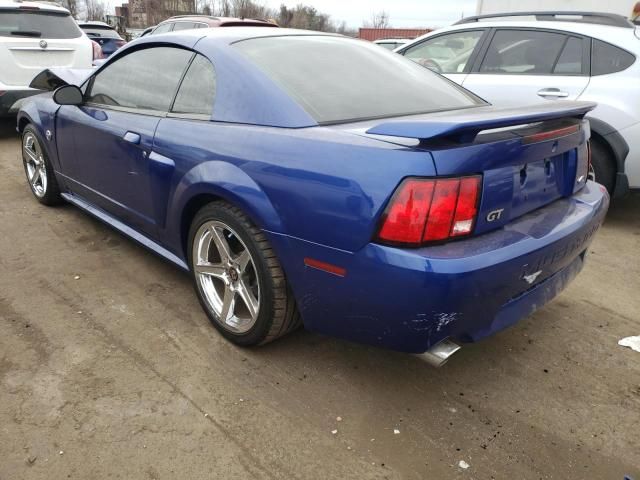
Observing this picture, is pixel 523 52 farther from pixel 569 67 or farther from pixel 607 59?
pixel 607 59

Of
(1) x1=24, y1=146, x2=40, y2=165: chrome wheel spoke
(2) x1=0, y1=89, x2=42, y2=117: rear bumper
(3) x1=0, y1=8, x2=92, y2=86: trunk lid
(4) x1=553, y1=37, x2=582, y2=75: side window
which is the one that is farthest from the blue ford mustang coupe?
(3) x1=0, y1=8, x2=92, y2=86: trunk lid

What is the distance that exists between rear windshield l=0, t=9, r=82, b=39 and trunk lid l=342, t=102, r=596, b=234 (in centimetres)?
625

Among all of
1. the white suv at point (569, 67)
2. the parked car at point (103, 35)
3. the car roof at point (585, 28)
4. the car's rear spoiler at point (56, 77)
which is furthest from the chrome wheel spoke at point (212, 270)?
the parked car at point (103, 35)

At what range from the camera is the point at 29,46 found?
21.3 feet

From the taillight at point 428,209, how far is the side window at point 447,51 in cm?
354

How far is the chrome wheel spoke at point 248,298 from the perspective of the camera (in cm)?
241

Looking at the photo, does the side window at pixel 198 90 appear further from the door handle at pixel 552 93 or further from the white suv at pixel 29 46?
the white suv at pixel 29 46

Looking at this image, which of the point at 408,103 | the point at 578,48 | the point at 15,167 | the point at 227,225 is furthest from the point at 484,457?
the point at 15,167

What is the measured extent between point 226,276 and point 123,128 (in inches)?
44.8

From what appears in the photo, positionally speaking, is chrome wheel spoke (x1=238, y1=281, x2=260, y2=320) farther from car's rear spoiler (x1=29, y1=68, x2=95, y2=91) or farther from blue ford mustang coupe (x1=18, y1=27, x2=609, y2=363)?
car's rear spoiler (x1=29, y1=68, x2=95, y2=91)

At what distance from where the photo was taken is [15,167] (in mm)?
5699

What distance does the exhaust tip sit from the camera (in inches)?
76.9

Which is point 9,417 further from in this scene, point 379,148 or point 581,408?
point 581,408

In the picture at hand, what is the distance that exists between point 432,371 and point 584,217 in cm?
97
